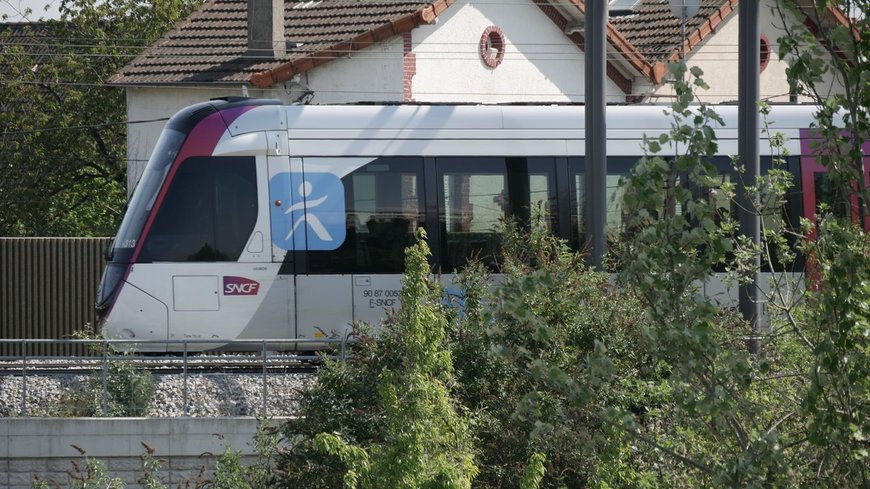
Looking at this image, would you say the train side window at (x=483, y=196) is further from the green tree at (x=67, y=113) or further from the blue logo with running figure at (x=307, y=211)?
the green tree at (x=67, y=113)

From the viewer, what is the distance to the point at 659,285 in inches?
194

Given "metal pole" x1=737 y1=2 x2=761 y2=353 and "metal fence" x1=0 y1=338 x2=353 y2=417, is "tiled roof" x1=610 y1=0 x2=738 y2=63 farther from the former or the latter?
"metal pole" x1=737 y1=2 x2=761 y2=353

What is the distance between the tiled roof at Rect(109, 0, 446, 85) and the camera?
2786 centimetres

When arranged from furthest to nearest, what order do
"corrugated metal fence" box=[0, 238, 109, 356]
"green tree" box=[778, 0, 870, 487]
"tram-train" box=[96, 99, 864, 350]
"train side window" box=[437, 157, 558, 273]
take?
"corrugated metal fence" box=[0, 238, 109, 356], "train side window" box=[437, 157, 558, 273], "tram-train" box=[96, 99, 864, 350], "green tree" box=[778, 0, 870, 487]

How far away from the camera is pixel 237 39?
2962 cm

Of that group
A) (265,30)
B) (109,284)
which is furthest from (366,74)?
(109,284)

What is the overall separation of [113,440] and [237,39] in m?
18.2

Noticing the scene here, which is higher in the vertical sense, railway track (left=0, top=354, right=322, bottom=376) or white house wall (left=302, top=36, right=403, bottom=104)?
white house wall (left=302, top=36, right=403, bottom=104)

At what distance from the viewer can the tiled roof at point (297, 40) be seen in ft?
89.9

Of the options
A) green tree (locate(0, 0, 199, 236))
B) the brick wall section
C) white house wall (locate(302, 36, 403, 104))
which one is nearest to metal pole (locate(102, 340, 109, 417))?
white house wall (locate(302, 36, 403, 104))

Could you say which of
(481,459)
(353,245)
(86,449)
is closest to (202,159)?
(353,245)

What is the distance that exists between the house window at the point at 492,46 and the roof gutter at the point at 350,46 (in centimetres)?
233

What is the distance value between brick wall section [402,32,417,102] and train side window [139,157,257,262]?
13.0m

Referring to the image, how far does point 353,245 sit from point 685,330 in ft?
34.9
